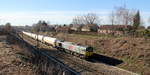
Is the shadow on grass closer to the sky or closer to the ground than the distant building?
closer to the ground

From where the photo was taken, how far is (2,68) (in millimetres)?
17281

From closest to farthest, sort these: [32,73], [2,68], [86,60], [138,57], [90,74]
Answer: [32,73] < [2,68] < [90,74] < [138,57] < [86,60]

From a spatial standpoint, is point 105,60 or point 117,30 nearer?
point 105,60

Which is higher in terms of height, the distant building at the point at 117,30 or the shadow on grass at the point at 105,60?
the distant building at the point at 117,30

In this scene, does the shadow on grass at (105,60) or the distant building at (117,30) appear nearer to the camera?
the shadow on grass at (105,60)

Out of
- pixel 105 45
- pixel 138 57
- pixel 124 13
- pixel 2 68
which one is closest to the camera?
pixel 2 68

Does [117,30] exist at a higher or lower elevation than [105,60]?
higher

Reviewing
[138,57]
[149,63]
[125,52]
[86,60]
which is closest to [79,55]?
[86,60]

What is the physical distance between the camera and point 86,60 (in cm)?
3042

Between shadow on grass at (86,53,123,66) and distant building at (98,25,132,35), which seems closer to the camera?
shadow on grass at (86,53,123,66)

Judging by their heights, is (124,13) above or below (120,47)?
above

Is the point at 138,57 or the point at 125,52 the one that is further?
the point at 125,52

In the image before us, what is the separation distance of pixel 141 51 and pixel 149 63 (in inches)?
164

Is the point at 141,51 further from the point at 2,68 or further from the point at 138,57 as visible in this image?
the point at 2,68
